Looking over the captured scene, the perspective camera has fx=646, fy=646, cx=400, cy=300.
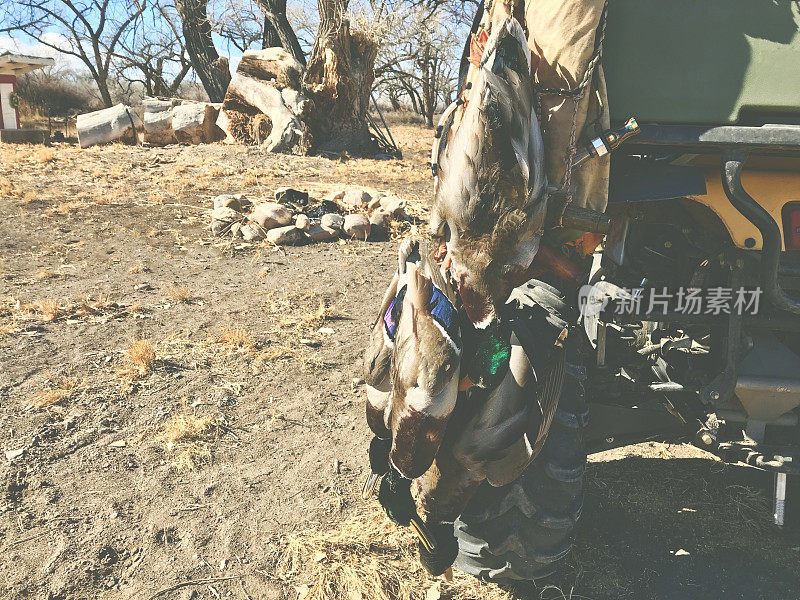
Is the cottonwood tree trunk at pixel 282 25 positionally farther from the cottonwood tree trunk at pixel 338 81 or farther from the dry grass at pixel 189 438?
the dry grass at pixel 189 438

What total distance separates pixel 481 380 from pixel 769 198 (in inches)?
52.0

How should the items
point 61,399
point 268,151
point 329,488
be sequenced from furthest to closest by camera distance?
point 268,151, point 61,399, point 329,488

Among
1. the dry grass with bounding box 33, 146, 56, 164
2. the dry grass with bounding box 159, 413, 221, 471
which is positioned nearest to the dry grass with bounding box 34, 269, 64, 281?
the dry grass with bounding box 159, 413, 221, 471

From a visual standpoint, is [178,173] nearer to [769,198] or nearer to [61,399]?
[61,399]

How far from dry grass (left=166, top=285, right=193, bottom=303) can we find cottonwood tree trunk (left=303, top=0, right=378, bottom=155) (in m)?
8.54

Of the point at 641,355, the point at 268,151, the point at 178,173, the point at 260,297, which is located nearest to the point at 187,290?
the point at 260,297

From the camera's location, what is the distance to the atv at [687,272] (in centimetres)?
209

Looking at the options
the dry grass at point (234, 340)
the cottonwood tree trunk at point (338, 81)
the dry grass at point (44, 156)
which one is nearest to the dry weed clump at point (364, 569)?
the dry grass at point (234, 340)

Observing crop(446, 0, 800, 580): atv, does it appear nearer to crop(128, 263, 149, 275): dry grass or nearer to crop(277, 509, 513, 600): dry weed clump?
crop(277, 509, 513, 600): dry weed clump

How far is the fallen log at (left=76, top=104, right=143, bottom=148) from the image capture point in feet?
47.5

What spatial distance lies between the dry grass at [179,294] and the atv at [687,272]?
4055 millimetres

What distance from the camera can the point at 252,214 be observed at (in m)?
8.53

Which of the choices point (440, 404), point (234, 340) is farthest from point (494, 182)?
point (234, 340)

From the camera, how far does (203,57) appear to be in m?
19.4
